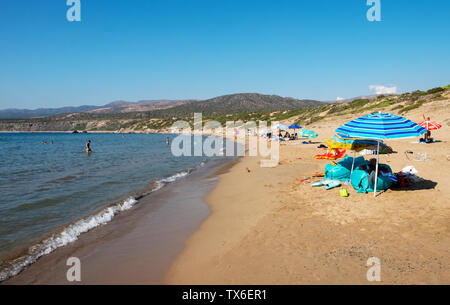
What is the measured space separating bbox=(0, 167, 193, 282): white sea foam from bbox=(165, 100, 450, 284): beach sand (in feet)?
10.0

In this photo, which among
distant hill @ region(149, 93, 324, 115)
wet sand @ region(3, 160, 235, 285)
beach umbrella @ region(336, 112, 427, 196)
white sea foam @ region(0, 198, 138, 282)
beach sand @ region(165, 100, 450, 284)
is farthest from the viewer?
distant hill @ region(149, 93, 324, 115)

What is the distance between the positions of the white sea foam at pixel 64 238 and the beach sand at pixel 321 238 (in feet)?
10.0

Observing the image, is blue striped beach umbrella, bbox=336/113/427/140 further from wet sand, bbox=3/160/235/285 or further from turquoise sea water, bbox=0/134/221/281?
turquoise sea water, bbox=0/134/221/281

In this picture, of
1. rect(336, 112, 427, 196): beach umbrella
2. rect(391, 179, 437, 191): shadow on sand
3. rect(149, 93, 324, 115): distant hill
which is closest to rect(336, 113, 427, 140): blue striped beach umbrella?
rect(336, 112, 427, 196): beach umbrella

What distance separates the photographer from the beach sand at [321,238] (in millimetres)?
4230

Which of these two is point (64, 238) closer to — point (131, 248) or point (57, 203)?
point (131, 248)

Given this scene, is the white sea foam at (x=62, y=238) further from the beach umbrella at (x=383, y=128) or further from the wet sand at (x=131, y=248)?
the beach umbrella at (x=383, y=128)

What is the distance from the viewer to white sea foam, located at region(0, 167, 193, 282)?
17.1 feet

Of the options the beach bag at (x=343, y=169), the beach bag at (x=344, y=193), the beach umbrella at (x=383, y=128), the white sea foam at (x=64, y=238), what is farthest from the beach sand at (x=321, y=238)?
the white sea foam at (x=64, y=238)

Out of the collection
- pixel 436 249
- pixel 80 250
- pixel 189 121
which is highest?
pixel 189 121
